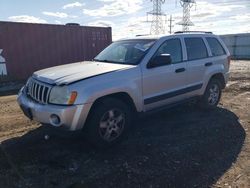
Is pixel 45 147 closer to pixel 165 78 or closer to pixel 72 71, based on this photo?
pixel 72 71

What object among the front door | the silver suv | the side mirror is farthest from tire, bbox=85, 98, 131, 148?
the side mirror

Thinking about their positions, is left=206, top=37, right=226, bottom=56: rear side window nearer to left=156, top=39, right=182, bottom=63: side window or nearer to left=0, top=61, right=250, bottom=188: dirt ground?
left=156, top=39, right=182, bottom=63: side window

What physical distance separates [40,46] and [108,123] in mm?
9669

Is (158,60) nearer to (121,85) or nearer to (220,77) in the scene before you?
(121,85)

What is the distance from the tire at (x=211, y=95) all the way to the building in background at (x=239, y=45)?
24742 millimetres

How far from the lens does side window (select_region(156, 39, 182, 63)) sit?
5533 millimetres

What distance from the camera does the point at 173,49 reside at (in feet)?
19.0

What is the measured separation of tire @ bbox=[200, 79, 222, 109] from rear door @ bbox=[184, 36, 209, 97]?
0.40 metres

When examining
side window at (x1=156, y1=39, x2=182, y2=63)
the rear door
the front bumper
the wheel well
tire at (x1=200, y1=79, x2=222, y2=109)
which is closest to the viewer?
the front bumper

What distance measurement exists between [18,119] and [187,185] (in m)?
4.08

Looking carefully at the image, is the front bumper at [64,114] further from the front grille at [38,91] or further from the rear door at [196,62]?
the rear door at [196,62]

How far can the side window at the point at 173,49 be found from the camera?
553cm

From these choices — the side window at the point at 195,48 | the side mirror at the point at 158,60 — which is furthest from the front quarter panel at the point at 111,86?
the side window at the point at 195,48

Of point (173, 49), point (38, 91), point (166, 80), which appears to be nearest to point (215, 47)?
point (173, 49)
